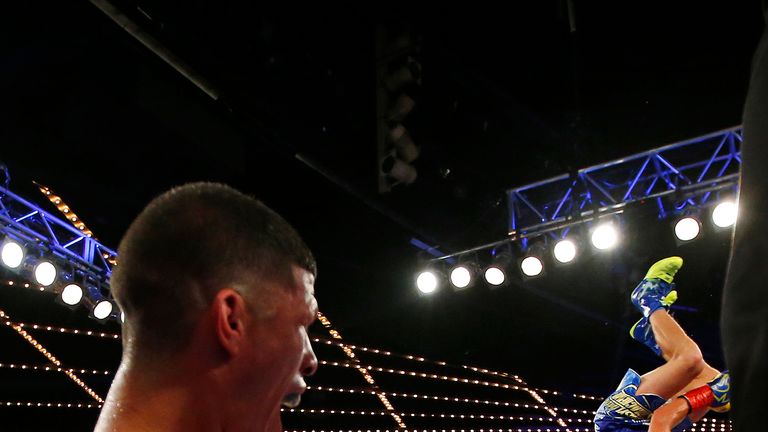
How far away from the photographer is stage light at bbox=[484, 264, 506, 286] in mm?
6953

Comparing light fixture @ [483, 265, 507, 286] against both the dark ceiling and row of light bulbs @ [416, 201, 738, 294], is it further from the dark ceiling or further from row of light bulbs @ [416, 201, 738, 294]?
the dark ceiling

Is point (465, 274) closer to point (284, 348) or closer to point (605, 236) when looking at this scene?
point (605, 236)

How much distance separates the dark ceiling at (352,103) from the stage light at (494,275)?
43 centimetres

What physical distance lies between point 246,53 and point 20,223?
8.43 feet

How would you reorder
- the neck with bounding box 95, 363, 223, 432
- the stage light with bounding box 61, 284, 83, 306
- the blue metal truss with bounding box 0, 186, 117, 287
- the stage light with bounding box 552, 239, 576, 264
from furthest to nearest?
the stage light with bounding box 61, 284, 83, 306
the stage light with bounding box 552, 239, 576, 264
the blue metal truss with bounding box 0, 186, 117, 287
the neck with bounding box 95, 363, 223, 432

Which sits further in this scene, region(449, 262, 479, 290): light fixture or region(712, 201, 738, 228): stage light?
region(449, 262, 479, 290): light fixture

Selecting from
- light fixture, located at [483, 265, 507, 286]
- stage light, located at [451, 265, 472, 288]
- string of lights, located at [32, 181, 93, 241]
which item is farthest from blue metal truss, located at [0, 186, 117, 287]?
light fixture, located at [483, 265, 507, 286]

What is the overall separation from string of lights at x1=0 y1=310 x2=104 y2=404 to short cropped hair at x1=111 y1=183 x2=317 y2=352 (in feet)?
24.6

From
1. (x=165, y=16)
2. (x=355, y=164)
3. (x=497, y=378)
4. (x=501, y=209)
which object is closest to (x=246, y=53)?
(x=165, y=16)

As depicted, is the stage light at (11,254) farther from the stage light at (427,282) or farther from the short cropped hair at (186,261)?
the short cropped hair at (186,261)

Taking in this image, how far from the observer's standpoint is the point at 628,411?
10.8 ft

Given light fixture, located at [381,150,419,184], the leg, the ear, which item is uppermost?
light fixture, located at [381,150,419,184]

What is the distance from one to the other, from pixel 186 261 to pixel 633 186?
581 centimetres

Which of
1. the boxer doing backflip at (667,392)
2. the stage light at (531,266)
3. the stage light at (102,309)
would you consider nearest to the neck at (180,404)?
the boxer doing backflip at (667,392)
